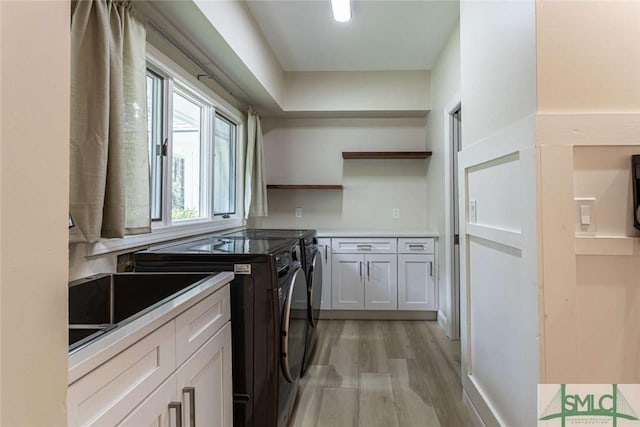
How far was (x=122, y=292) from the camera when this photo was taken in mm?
1441

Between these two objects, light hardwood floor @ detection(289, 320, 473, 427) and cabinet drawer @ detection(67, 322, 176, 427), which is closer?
cabinet drawer @ detection(67, 322, 176, 427)

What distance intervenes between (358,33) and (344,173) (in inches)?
59.4

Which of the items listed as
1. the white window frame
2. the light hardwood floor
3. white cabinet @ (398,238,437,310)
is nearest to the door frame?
the light hardwood floor

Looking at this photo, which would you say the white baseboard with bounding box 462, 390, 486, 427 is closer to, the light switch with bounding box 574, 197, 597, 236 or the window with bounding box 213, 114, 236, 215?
the light switch with bounding box 574, 197, 597, 236

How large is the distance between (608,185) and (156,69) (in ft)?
7.47

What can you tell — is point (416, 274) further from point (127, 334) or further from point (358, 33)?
point (127, 334)

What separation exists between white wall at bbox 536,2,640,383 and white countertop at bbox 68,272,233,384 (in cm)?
117

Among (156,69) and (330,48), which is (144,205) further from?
(330,48)

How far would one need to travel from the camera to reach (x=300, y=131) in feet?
13.1

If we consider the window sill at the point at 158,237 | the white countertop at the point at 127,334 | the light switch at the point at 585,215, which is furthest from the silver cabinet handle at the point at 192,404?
the light switch at the point at 585,215

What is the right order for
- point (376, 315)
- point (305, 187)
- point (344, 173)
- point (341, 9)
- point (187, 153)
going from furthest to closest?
point (344, 173) → point (305, 187) → point (376, 315) → point (187, 153) → point (341, 9)

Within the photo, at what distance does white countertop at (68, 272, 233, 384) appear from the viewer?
64 centimetres

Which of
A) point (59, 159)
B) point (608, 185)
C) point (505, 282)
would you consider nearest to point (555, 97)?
point (608, 185)

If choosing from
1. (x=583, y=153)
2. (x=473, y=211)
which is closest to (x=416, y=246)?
(x=473, y=211)
